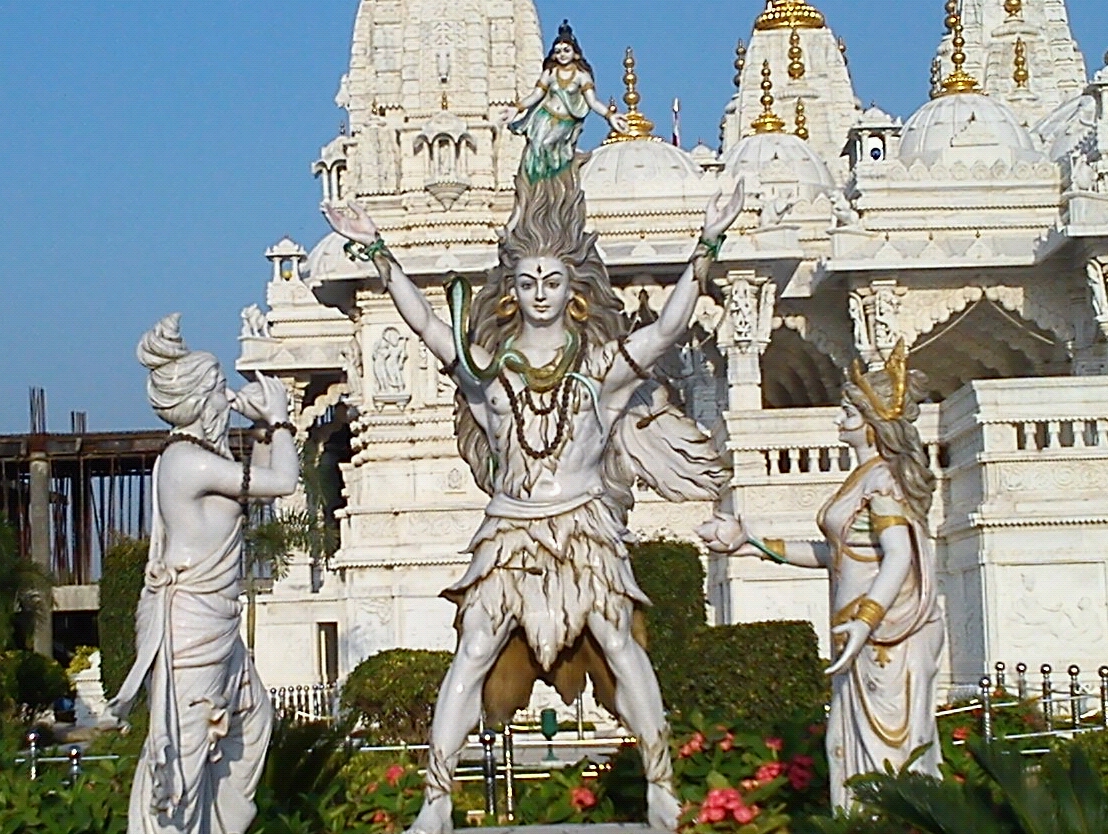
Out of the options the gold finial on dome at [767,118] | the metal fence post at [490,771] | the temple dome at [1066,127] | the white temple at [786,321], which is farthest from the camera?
the gold finial on dome at [767,118]

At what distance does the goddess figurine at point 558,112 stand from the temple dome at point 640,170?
883 inches

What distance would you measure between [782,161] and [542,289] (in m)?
28.8

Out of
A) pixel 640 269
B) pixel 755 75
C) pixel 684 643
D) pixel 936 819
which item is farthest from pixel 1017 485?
pixel 755 75

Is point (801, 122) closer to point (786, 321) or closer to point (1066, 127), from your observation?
point (1066, 127)

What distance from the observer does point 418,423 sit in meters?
29.0

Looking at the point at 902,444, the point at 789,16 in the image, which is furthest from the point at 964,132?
the point at 902,444

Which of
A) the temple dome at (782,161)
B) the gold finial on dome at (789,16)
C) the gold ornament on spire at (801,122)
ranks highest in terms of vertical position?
the gold finial on dome at (789,16)

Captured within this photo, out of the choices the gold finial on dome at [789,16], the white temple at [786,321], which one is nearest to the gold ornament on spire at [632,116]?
the white temple at [786,321]

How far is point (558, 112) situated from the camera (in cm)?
877

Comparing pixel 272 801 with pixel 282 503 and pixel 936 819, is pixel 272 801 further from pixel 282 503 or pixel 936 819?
pixel 282 503

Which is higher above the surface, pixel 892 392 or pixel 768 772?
pixel 892 392

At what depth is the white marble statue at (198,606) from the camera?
7270 mm

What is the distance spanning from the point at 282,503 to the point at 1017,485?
19.8 meters

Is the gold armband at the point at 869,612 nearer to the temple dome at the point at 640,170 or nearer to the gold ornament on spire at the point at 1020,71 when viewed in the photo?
the temple dome at the point at 640,170
